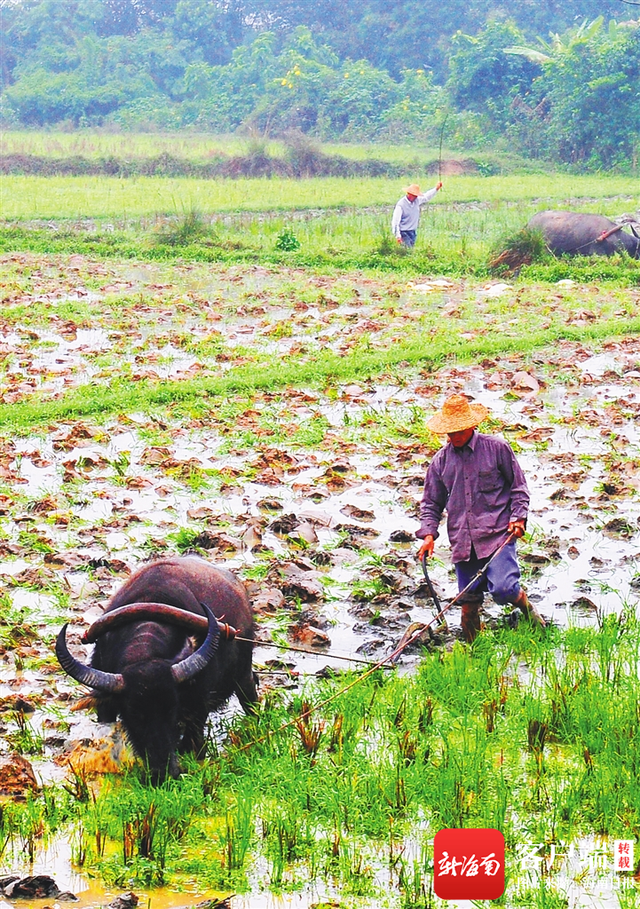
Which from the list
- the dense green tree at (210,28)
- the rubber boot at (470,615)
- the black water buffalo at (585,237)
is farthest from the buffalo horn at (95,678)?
the dense green tree at (210,28)

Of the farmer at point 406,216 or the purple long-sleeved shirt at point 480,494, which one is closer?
the purple long-sleeved shirt at point 480,494

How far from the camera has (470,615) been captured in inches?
209

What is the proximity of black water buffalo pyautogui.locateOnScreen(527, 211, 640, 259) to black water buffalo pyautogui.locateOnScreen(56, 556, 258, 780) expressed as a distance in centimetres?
1386

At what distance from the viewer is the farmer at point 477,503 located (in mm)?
5250

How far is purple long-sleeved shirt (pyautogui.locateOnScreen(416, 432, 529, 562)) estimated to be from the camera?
17.4 ft

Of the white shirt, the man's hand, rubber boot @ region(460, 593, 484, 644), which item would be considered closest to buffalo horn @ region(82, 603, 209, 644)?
the man's hand

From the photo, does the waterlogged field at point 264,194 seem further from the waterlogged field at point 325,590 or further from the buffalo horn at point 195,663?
the buffalo horn at point 195,663

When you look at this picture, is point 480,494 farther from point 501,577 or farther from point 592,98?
point 592,98

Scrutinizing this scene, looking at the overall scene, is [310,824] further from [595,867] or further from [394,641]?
[394,641]

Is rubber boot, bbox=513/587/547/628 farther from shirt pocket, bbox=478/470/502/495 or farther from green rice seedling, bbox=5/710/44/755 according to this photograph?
green rice seedling, bbox=5/710/44/755

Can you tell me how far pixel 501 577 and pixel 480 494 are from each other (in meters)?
0.41

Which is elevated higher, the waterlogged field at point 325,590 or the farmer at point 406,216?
the farmer at point 406,216

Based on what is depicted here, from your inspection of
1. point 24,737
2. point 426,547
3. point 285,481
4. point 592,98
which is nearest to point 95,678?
point 24,737

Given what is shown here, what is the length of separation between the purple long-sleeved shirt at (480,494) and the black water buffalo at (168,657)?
114cm
